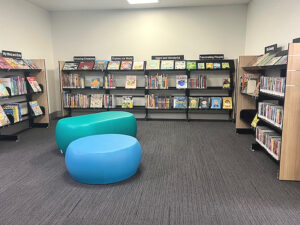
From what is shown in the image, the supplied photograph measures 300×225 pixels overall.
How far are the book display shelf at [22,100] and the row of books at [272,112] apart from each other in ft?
14.1

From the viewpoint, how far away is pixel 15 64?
4.48m

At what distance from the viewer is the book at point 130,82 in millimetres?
5941

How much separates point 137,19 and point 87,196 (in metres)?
4.83

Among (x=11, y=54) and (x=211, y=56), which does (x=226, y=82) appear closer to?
(x=211, y=56)

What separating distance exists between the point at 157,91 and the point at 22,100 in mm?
3250

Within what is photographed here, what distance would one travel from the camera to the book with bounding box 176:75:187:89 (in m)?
5.72

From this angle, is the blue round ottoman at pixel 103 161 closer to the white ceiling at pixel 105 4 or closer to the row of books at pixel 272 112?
the row of books at pixel 272 112

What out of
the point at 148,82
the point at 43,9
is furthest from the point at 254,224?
the point at 43,9

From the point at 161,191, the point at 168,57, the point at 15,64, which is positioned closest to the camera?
the point at 161,191

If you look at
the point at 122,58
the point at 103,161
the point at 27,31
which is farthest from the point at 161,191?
the point at 27,31

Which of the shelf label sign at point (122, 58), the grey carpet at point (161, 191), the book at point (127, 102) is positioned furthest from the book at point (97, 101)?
the grey carpet at point (161, 191)

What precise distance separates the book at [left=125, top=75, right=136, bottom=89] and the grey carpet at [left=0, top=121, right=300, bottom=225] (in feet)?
8.14

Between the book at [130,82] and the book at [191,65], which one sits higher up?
the book at [191,65]

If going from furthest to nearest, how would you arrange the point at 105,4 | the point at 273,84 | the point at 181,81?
the point at 181,81 → the point at 105,4 → the point at 273,84
